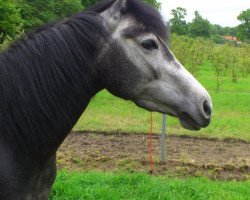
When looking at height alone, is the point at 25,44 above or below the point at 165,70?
above

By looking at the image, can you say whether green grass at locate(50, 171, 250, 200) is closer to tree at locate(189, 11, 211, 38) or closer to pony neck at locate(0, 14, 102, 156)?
pony neck at locate(0, 14, 102, 156)

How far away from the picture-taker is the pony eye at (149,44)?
2.28 m

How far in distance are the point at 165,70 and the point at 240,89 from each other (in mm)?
15503

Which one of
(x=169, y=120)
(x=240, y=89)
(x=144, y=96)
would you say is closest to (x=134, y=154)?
(x=169, y=120)

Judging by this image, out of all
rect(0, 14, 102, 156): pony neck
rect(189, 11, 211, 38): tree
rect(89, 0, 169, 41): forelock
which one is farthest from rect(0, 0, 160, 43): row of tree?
rect(189, 11, 211, 38): tree

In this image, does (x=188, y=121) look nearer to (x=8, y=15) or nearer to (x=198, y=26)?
(x=8, y=15)

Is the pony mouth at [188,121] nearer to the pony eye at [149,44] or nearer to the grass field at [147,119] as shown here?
the pony eye at [149,44]

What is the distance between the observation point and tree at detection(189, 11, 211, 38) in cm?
6719

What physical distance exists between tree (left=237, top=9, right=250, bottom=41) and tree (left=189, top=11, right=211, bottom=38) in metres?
13.4

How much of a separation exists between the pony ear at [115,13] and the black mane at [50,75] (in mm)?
25

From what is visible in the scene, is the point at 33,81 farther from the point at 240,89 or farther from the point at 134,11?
the point at 240,89

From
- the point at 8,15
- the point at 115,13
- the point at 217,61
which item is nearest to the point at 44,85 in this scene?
the point at 115,13

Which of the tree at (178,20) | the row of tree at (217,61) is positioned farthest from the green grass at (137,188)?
the tree at (178,20)

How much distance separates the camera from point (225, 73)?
70.6ft
